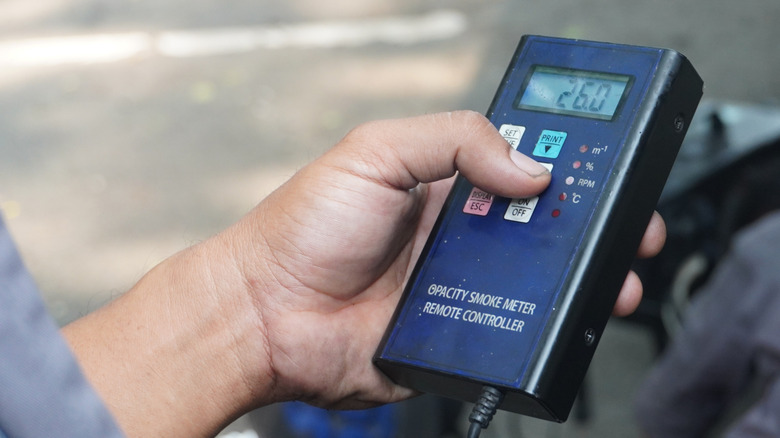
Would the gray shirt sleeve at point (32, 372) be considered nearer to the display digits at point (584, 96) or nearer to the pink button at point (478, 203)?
the pink button at point (478, 203)

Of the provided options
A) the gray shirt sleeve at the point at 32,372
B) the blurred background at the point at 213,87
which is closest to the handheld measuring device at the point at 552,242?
the gray shirt sleeve at the point at 32,372

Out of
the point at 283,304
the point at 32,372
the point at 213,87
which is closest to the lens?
the point at 32,372

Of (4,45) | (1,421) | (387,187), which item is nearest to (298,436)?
(387,187)

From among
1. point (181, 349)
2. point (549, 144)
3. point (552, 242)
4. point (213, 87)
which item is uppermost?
point (213, 87)

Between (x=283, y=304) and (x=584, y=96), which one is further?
(x=283, y=304)

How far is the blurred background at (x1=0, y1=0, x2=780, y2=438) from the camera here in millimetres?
3324

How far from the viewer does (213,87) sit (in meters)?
3.98

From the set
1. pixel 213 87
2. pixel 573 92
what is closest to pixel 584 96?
pixel 573 92

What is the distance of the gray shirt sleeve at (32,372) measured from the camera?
0.59 meters

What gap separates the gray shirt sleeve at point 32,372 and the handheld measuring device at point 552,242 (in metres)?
0.51

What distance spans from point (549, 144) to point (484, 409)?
1.18 ft

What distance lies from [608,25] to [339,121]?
1.36 meters

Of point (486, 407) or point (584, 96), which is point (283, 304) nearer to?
point (486, 407)

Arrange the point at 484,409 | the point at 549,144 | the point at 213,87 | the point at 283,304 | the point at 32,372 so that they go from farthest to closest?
the point at 213,87 < the point at 283,304 < the point at 549,144 < the point at 484,409 < the point at 32,372
